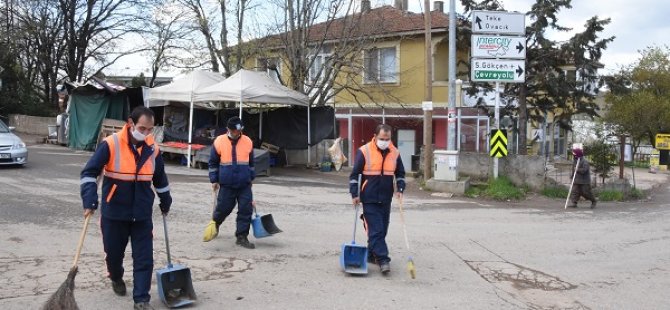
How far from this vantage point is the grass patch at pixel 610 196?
1577 centimetres

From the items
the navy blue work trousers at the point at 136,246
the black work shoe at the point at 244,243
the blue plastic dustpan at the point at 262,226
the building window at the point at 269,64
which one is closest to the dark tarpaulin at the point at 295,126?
the building window at the point at 269,64

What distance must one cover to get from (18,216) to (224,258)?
427 centimetres

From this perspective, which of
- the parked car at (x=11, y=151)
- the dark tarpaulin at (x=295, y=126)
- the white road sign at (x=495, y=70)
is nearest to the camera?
the parked car at (x=11, y=151)

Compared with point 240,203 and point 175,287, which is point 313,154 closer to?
point 240,203

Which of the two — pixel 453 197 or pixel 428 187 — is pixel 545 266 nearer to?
pixel 453 197

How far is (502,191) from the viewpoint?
1539 centimetres

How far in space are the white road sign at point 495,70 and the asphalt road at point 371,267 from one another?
4190 millimetres

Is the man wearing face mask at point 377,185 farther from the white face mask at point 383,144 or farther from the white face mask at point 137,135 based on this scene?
the white face mask at point 137,135

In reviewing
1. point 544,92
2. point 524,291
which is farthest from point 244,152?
Answer: point 544,92

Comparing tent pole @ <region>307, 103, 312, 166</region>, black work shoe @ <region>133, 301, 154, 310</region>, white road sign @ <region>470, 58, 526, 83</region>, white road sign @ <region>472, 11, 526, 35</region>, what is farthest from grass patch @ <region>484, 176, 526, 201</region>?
black work shoe @ <region>133, 301, 154, 310</region>

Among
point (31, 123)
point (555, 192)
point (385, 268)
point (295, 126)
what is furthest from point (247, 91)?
point (31, 123)

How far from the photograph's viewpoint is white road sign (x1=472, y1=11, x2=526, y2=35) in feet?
53.0

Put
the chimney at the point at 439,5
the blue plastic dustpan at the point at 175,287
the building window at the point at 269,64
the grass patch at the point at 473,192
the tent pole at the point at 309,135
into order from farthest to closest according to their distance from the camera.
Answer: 1. the chimney at the point at 439,5
2. the building window at the point at 269,64
3. the tent pole at the point at 309,135
4. the grass patch at the point at 473,192
5. the blue plastic dustpan at the point at 175,287

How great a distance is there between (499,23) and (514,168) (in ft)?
12.8
